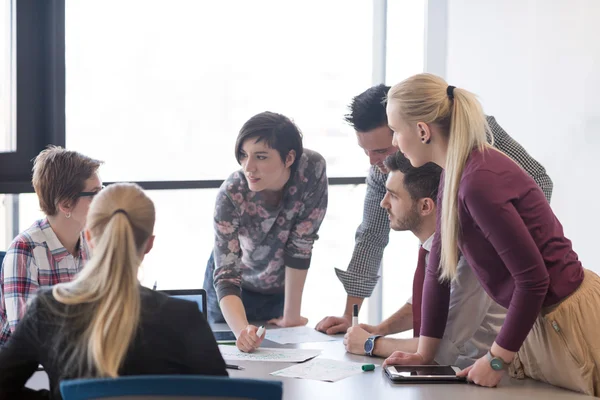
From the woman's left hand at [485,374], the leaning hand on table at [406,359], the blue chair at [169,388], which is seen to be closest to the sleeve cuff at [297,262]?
the leaning hand on table at [406,359]

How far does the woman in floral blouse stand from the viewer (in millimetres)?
2631

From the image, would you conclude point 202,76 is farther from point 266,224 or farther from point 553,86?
point 553,86

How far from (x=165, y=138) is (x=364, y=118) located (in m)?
1.60

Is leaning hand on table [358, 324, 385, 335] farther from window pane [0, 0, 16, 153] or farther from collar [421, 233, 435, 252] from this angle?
window pane [0, 0, 16, 153]

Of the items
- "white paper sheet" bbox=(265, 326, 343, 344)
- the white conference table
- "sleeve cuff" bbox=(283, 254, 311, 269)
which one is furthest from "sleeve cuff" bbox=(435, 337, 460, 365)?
"sleeve cuff" bbox=(283, 254, 311, 269)

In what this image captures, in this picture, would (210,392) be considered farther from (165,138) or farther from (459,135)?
(165,138)

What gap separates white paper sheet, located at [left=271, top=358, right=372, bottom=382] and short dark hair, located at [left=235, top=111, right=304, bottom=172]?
0.84m

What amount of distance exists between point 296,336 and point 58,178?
96 centimetres

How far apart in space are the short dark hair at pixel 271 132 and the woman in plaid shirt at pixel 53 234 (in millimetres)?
542

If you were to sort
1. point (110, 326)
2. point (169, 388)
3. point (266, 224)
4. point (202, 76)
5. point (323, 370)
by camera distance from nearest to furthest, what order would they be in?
point (169, 388), point (110, 326), point (323, 370), point (266, 224), point (202, 76)

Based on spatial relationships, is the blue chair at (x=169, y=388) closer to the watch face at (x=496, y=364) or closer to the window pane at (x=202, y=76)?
the watch face at (x=496, y=364)

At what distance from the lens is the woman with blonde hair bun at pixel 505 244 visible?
71.2 inches

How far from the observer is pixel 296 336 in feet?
8.35

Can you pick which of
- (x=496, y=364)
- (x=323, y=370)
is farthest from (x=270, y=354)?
(x=496, y=364)
